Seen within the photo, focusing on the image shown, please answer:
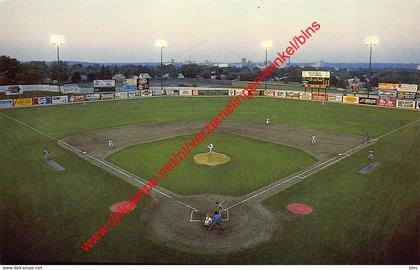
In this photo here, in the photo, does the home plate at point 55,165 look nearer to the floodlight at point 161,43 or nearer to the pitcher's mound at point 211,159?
the pitcher's mound at point 211,159

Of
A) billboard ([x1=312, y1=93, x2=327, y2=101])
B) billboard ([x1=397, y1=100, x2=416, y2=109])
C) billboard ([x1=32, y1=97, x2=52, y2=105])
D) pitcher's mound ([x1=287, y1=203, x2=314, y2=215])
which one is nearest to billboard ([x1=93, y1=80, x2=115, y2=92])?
billboard ([x1=32, y1=97, x2=52, y2=105])

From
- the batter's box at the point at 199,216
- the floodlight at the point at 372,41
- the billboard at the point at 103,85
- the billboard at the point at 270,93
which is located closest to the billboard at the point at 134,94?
the billboard at the point at 103,85

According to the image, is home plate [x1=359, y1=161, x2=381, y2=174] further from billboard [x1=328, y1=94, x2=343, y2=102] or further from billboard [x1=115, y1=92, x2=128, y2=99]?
billboard [x1=115, y1=92, x2=128, y2=99]

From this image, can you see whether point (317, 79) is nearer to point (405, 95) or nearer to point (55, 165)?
point (405, 95)

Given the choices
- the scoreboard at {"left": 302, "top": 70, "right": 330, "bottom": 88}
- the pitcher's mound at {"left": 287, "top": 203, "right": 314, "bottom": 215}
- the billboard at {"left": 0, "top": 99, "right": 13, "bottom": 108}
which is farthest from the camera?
the scoreboard at {"left": 302, "top": 70, "right": 330, "bottom": 88}

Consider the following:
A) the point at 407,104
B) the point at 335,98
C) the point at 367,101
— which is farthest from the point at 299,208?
the point at 335,98

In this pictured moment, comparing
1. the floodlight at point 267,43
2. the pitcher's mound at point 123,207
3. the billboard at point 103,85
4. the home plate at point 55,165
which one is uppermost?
the floodlight at point 267,43
